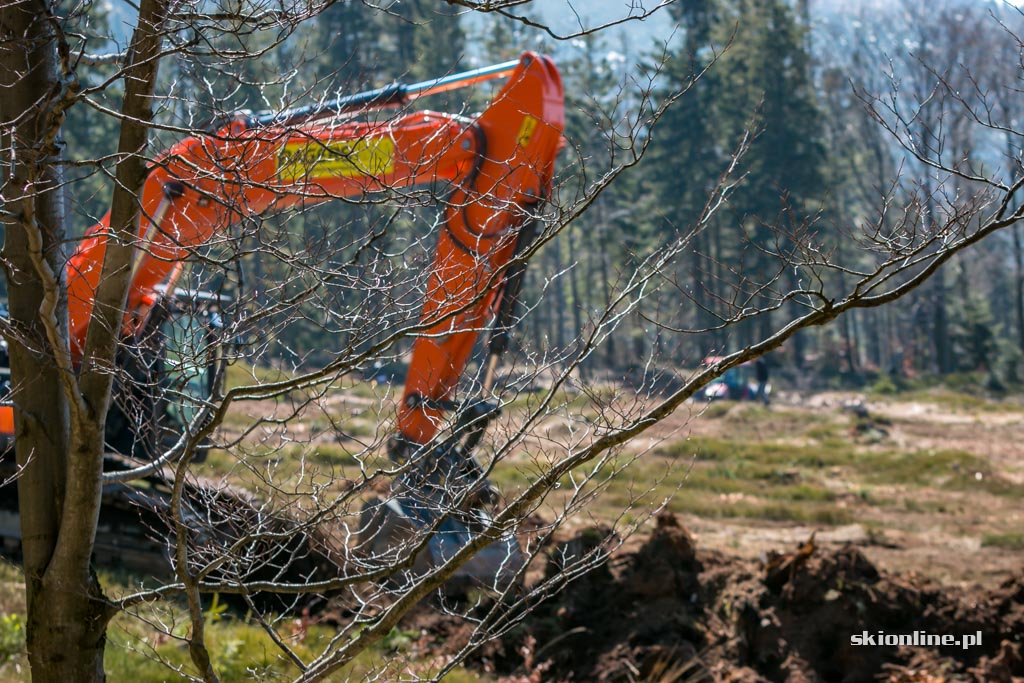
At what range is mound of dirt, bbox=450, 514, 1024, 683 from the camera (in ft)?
26.5

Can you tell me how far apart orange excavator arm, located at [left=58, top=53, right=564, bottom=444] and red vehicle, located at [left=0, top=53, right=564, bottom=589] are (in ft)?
0.05

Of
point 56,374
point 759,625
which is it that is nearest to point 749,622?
point 759,625

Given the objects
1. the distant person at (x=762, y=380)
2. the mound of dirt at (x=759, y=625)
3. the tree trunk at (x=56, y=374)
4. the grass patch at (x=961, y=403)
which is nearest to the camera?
the tree trunk at (x=56, y=374)

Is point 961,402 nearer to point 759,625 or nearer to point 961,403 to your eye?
point 961,403

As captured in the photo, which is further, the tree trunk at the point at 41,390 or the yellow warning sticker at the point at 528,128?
Answer: the yellow warning sticker at the point at 528,128

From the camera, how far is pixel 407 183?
14.2ft

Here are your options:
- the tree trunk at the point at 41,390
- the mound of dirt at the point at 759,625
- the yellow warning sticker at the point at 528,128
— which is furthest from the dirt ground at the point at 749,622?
the tree trunk at the point at 41,390

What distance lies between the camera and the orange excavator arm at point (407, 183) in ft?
13.3

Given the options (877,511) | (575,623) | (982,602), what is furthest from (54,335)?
(877,511)

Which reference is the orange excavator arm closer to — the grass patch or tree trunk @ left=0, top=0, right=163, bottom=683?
tree trunk @ left=0, top=0, right=163, bottom=683

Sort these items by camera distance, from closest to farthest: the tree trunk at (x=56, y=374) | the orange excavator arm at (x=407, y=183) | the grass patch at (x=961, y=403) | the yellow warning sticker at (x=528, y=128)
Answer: the tree trunk at (x=56, y=374), the orange excavator arm at (x=407, y=183), the yellow warning sticker at (x=528, y=128), the grass patch at (x=961, y=403)

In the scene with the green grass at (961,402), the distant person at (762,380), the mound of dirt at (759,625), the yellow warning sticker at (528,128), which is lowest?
the green grass at (961,402)

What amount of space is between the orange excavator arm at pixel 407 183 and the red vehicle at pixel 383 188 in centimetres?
2

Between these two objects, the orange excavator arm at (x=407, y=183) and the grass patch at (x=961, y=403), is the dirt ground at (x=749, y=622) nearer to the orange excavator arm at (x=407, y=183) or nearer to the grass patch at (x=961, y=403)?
the orange excavator arm at (x=407, y=183)
